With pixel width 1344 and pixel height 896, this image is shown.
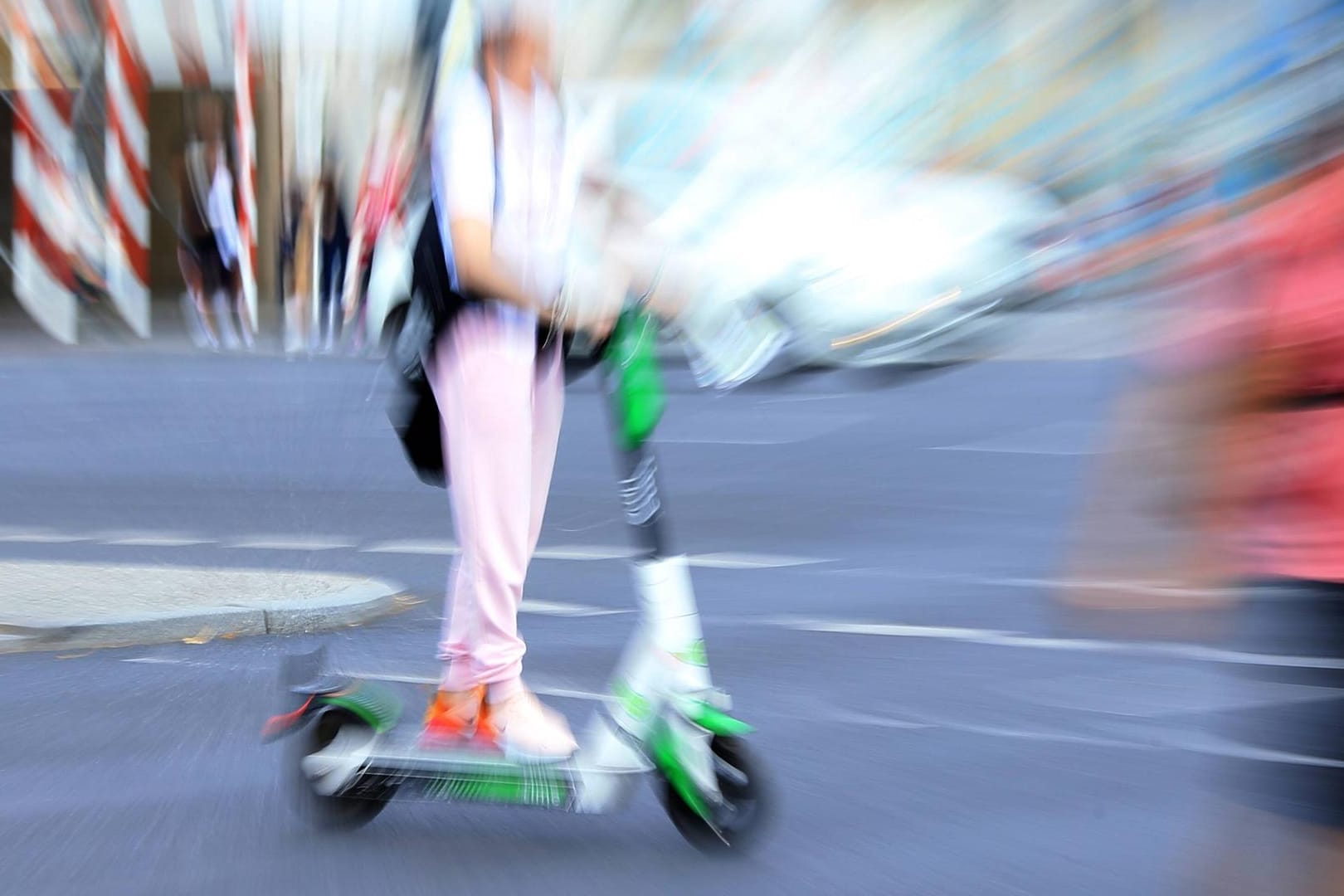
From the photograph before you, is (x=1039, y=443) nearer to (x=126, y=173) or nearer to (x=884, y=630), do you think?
(x=884, y=630)

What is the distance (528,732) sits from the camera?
3.89m

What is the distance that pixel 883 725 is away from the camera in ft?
17.0

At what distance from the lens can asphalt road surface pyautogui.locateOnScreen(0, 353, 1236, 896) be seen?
3953 millimetres

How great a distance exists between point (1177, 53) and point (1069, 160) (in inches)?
164

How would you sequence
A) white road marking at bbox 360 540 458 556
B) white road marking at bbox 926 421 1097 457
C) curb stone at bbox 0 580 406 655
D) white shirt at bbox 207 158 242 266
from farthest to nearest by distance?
white shirt at bbox 207 158 242 266
white road marking at bbox 926 421 1097 457
white road marking at bbox 360 540 458 556
curb stone at bbox 0 580 406 655

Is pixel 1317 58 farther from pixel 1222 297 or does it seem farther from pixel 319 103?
pixel 319 103

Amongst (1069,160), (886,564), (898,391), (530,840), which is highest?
(1069,160)

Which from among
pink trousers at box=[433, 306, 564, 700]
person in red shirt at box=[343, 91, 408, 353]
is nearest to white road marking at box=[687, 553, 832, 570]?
person in red shirt at box=[343, 91, 408, 353]

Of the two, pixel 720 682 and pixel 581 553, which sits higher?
pixel 581 553

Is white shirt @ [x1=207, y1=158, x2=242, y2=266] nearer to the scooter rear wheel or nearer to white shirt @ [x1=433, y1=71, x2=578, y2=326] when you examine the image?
the scooter rear wheel

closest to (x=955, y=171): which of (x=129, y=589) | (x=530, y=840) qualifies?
(x=129, y=589)

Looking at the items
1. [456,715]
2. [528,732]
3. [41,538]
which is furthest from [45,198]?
[528,732]

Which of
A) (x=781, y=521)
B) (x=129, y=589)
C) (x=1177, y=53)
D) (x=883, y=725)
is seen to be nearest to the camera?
(x=883, y=725)

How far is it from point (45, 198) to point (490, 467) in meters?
21.9
